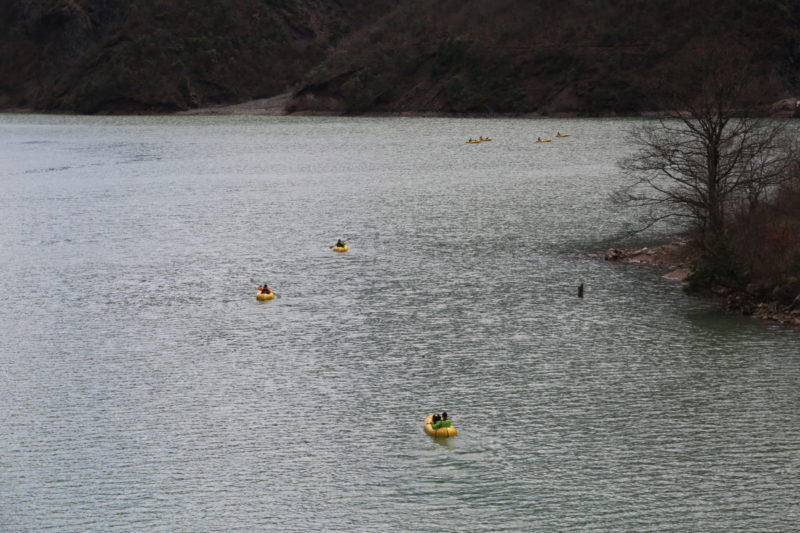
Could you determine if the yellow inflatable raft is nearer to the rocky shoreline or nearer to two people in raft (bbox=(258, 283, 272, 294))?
the rocky shoreline

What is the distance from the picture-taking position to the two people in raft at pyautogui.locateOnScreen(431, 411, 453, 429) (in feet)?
107

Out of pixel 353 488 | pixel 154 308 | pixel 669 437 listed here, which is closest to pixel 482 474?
pixel 353 488

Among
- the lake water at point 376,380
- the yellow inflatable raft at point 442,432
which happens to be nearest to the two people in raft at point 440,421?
the yellow inflatable raft at point 442,432

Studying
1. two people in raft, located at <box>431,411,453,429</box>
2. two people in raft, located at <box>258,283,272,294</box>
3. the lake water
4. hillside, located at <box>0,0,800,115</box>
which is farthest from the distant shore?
two people in raft, located at <box>431,411,453,429</box>

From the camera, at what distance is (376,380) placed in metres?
38.6

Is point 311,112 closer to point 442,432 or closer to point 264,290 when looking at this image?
point 264,290

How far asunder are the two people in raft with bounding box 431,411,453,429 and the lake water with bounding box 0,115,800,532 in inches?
21.7

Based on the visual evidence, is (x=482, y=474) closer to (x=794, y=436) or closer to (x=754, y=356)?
(x=794, y=436)

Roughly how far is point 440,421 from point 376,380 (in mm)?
6331

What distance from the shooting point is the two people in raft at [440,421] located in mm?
32562

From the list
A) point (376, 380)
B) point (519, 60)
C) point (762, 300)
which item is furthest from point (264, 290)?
point (519, 60)

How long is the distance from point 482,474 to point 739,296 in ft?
67.7

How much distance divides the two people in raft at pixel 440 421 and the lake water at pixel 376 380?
0.55 m

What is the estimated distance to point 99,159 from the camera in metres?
118
